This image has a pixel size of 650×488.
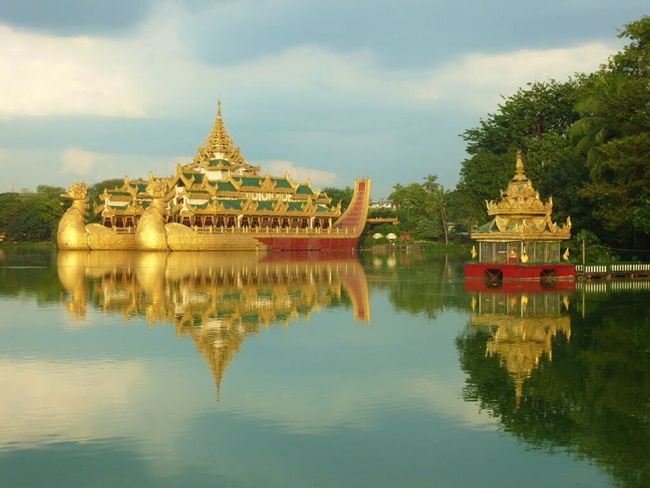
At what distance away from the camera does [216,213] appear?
67.3 metres

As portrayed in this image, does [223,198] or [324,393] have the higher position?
[223,198]

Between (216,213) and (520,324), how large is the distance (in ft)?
161

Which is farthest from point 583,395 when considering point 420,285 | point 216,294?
point 420,285

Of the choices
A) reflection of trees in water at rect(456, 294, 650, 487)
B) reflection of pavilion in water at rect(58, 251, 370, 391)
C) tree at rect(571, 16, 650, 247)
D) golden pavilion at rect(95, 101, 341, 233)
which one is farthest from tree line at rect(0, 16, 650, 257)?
golden pavilion at rect(95, 101, 341, 233)

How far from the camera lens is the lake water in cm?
940

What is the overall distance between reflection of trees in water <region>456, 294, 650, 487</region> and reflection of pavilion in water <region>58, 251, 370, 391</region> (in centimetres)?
444

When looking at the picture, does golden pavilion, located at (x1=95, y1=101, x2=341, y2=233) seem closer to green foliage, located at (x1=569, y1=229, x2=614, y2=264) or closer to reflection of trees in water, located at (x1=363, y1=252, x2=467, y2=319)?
reflection of trees in water, located at (x1=363, y1=252, x2=467, y2=319)

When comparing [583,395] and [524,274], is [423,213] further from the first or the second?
[583,395]

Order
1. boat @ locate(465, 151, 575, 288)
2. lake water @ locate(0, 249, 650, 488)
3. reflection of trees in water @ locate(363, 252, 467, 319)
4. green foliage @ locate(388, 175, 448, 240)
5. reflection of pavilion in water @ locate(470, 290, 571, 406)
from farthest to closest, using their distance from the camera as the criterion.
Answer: green foliage @ locate(388, 175, 448, 240) < boat @ locate(465, 151, 575, 288) < reflection of trees in water @ locate(363, 252, 467, 319) < reflection of pavilion in water @ locate(470, 290, 571, 406) < lake water @ locate(0, 249, 650, 488)

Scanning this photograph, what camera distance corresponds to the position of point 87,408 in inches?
464

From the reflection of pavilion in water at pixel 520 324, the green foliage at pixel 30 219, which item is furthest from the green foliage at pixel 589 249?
the green foliage at pixel 30 219

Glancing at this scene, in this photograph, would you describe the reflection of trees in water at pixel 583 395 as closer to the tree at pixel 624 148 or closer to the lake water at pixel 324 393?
the lake water at pixel 324 393

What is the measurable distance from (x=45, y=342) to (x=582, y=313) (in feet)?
43.7

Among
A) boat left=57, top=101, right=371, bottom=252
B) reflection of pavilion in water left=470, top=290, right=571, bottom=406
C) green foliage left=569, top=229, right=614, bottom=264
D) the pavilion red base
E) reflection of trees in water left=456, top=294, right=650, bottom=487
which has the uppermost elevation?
boat left=57, top=101, right=371, bottom=252
